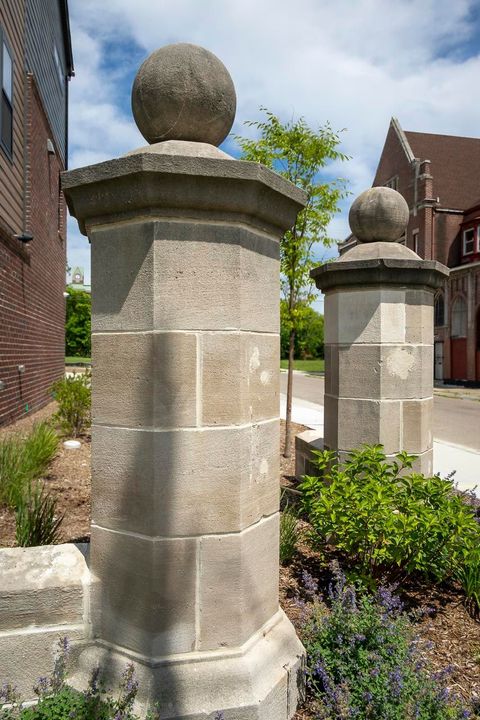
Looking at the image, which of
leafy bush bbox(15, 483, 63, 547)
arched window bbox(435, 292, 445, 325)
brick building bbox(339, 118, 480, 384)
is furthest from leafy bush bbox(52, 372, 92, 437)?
arched window bbox(435, 292, 445, 325)

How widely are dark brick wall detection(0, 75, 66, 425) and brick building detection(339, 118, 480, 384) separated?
2245 centimetres

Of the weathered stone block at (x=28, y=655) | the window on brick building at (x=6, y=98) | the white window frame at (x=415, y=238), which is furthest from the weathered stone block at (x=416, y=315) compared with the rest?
the white window frame at (x=415, y=238)

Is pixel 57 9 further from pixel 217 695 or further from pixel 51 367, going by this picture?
pixel 217 695

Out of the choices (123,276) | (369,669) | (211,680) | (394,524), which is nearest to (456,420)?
(394,524)

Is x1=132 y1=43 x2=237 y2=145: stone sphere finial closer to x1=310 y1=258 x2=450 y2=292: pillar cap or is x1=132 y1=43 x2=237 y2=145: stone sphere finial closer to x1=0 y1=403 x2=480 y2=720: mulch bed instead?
x1=310 y1=258 x2=450 y2=292: pillar cap

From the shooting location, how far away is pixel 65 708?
2006 mm

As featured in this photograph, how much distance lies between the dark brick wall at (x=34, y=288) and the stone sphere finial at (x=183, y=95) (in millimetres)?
6707

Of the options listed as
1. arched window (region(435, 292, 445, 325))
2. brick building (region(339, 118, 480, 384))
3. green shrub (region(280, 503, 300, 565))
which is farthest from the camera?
arched window (region(435, 292, 445, 325))

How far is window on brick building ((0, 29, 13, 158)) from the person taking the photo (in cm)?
905

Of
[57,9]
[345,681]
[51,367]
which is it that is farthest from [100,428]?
[57,9]

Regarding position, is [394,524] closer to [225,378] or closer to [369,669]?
[369,669]

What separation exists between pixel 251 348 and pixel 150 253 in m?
0.59

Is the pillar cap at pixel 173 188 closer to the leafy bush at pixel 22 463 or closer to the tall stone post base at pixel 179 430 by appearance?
the tall stone post base at pixel 179 430

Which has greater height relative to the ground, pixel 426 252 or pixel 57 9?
pixel 57 9
